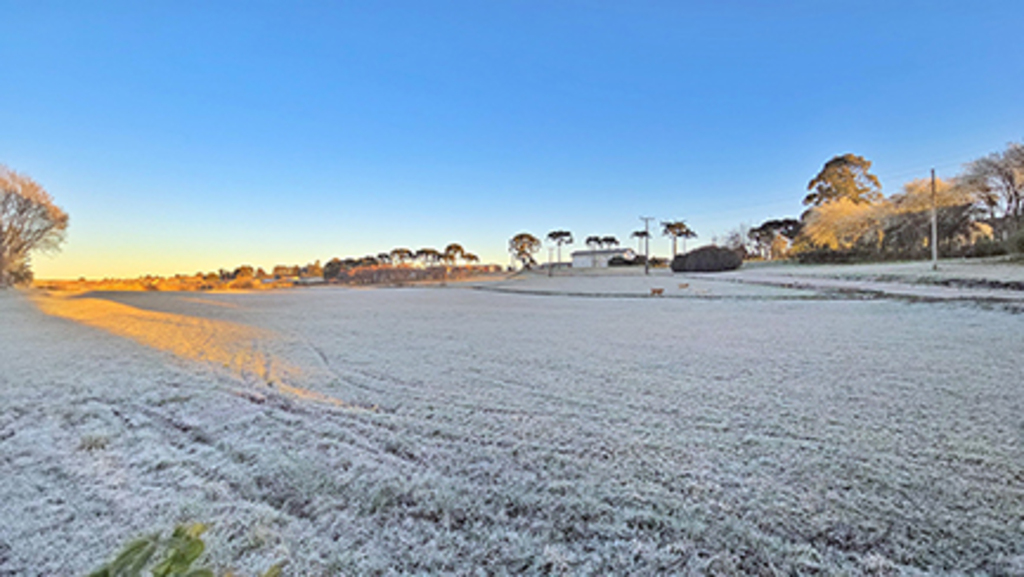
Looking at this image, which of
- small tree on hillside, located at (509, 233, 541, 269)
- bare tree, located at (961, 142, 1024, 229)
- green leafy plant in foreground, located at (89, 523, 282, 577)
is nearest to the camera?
green leafy plant in foreground, located at (89, 523, 282, 577)

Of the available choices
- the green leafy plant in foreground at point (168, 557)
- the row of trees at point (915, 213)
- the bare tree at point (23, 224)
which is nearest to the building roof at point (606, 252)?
the row of trees at point (915, 213)

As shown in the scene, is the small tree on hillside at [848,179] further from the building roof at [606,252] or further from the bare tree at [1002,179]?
the building roof at [606,252]

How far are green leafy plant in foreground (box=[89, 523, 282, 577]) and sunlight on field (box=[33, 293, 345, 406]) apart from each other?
7.78 ft

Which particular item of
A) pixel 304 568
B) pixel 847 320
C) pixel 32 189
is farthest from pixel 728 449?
pixel 32 189

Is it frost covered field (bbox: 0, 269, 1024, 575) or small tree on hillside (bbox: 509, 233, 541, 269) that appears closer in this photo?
frost covered field (bbox: 0, 269, 1024, 575)

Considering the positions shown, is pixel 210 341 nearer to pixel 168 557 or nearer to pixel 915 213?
pixel 168 557

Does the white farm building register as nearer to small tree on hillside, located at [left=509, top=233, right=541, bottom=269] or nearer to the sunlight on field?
small tree on hillside, located at [left=509, top=233, right=541, bottom=269]

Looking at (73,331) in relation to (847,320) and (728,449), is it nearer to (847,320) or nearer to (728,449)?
(728,449)

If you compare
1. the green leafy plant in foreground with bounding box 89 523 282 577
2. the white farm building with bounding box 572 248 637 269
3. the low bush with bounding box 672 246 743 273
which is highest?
the white farm building with bounding box 572 248 637 269

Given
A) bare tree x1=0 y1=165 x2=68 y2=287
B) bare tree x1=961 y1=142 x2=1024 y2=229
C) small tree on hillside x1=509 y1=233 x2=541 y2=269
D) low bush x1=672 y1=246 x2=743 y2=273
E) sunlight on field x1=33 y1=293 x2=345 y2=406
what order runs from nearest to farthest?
1. sunlight on field x1=33 y1=293 x2=345 y2=406
2. bare tree x1=0 y1=165 x2=68 y2=287
3. bare tree x1=961 y1=142 x2=1024 y2=229
4. low bush x1=672 y1=246 x2=743 y2=273
5. small tree on hillside x1=509 y1=233 x2=541 y2=269

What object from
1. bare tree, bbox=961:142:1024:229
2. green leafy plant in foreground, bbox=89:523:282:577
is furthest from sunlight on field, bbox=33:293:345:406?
bare tree, bbox=961:142:1024:229

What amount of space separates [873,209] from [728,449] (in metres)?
43.2

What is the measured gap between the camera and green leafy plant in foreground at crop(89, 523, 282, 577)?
0.51m

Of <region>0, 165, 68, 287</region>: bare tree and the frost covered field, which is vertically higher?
<region>0, 165, 68, 287</region>: bare tree
